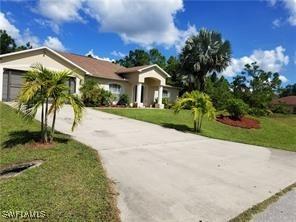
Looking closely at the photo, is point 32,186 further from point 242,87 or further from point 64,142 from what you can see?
point 242,87

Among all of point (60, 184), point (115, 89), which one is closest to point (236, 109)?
point (115, 89)

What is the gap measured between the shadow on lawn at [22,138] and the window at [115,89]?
52.7 ft

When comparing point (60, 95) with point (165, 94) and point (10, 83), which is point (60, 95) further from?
point (165, 94)

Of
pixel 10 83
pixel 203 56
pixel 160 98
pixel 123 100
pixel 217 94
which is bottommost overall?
pixel 123 100

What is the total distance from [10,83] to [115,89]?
30.4 ft

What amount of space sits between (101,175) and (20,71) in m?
17.2

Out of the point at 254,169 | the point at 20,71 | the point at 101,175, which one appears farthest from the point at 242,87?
the point at 101,175

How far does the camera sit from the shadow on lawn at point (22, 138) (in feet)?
28.4

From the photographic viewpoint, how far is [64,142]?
895 centimetres

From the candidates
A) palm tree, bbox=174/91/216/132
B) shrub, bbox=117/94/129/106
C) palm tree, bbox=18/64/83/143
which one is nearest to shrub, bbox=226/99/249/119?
palm tree, bbox=174/91/216/132

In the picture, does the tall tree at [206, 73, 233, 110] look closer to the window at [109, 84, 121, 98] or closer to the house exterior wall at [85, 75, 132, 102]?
the house exterior wall at [85, 75, 132, 102]

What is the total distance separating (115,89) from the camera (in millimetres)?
26391

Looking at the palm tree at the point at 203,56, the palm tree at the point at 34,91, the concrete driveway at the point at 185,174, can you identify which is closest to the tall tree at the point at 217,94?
the palm tree at the point at 203,56

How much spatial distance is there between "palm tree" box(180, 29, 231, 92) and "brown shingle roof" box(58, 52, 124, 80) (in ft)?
27.1
